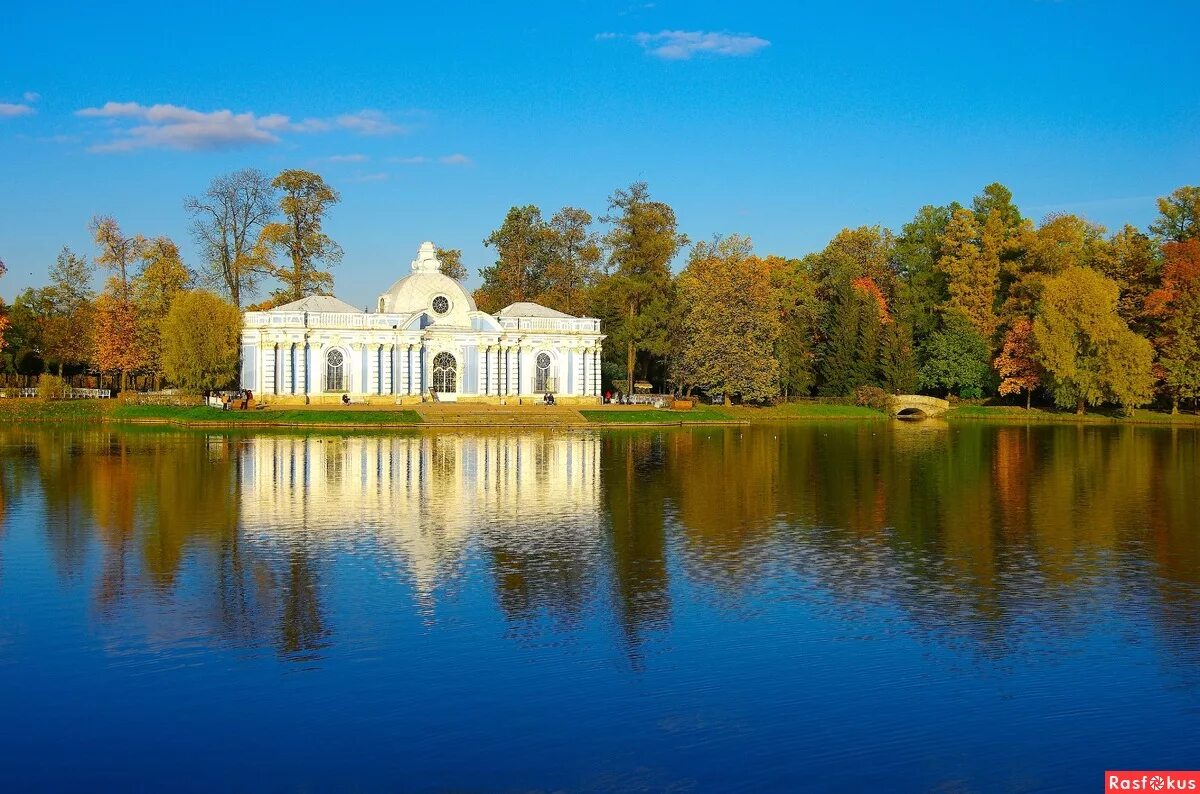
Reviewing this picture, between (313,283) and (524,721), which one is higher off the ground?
(313,283)

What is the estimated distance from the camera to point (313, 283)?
80.4 meters

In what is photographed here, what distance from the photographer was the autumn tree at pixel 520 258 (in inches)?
3858

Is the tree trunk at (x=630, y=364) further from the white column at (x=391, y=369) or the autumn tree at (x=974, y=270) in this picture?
the autumn tree at (x=974, y=270)

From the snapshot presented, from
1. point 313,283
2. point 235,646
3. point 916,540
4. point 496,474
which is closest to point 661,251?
point 313,283

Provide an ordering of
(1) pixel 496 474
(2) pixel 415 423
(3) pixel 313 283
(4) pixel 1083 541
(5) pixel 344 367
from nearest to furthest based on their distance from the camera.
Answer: (4) pixel 1083 541 → (1) pixel 496 474 → (2) pixel 415 423 → (5) pixel 344 367 → (3) pixel 313 283

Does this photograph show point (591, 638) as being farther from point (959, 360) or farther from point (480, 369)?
point (959, 360)

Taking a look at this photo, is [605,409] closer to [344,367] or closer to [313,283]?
[344,367]

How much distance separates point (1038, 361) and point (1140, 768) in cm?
6842

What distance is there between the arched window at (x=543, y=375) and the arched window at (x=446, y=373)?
551 cm

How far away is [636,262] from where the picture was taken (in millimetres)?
86125

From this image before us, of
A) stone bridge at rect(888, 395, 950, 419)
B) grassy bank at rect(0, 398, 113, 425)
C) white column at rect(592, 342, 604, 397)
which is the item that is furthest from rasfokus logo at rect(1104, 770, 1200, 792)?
stone bridge at rect(888, 395, 950, 419)

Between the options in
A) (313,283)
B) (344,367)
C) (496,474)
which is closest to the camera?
(496,474)

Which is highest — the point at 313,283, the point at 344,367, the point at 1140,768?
the point at 313,283

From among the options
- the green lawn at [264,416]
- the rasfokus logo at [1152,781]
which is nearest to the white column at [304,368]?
the green lawn at [264,416]
